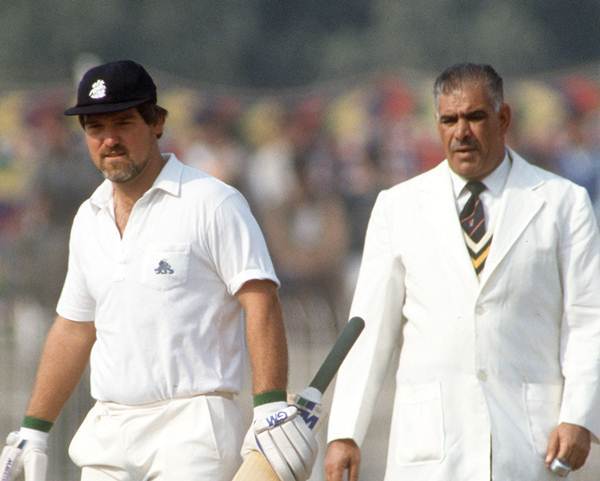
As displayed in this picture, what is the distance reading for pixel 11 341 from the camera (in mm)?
13398

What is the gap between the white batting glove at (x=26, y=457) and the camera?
733cm

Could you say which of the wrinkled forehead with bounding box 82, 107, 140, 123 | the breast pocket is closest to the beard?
the wrinkled forehead with bounding box 82, 107, 140, 123

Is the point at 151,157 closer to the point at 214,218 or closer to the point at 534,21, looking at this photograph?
the point at 214,218

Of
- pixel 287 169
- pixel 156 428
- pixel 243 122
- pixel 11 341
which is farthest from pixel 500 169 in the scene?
pixel 243 122

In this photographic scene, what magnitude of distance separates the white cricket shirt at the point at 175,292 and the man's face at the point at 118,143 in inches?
4.3

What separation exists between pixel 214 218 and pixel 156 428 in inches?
28.7

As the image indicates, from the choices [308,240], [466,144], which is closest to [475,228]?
[466,144]

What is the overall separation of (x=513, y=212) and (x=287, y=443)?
133 centimetres

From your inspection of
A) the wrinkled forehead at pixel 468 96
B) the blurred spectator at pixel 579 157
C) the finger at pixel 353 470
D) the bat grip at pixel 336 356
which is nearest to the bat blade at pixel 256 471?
the bat grip at pixel 336 356

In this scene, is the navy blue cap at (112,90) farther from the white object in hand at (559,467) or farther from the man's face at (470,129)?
the white object in hand at (559,467)

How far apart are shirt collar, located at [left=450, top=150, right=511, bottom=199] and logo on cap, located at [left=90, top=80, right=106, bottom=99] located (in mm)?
1323

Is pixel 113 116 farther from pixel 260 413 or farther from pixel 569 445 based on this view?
pixel 569 445

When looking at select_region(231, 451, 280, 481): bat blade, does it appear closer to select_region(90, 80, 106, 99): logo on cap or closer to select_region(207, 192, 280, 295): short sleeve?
select_region(207, 192, 280, 295): short sleeve

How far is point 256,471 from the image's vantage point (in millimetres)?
6609
